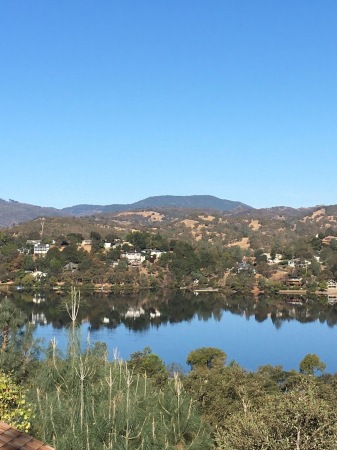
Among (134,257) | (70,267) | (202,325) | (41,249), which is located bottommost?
(202,325)

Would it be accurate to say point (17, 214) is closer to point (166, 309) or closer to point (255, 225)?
point (255, 225)

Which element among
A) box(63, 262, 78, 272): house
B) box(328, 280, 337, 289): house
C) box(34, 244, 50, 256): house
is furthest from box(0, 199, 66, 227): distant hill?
box(328, 280, 337, 289): house

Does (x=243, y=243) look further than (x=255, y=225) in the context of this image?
No

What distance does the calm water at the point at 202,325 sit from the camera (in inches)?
1072

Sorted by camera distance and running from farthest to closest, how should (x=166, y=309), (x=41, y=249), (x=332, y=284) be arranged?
(x=41, y=249)
(x=332, y=284)
(x=166, y=309)

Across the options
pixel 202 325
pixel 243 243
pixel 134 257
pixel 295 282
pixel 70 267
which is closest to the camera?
pixel 202 325

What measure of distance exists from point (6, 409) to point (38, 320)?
2926cm

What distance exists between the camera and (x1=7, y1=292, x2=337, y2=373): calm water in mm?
27219

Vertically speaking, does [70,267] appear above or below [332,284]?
above

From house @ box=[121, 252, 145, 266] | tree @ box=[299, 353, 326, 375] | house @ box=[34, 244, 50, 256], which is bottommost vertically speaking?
tree @ box=[299, 353, 326, 375]

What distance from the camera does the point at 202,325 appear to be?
113 ft

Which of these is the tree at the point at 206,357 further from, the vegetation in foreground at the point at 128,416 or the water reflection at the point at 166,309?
the water reflection at the point at 166,309

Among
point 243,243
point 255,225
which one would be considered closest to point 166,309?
point 243,243

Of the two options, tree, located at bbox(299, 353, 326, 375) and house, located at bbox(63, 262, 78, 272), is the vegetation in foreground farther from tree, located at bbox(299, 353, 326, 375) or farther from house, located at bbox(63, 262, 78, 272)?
house, located at bbox(63, 262, 78, 272)
